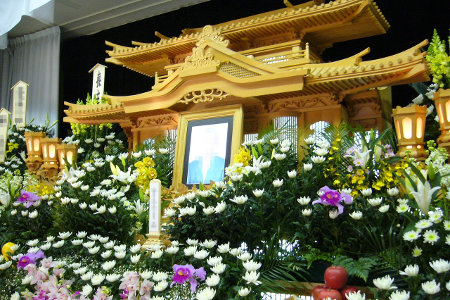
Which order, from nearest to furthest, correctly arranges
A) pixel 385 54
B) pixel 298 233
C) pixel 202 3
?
pixel 298 233 < pixel 385 54 < pixel 202 3

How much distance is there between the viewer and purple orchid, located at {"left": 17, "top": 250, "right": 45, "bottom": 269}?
3162 mm

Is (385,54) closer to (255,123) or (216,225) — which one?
(255,123)

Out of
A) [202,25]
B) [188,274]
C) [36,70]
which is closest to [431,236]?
[188,274]

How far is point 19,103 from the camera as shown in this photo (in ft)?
30.1

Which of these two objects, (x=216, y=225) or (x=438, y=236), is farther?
(x=216, y=225)

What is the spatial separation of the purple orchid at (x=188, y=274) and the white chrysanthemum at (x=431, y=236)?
46.6 inches

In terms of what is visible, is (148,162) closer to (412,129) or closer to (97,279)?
(97,279)

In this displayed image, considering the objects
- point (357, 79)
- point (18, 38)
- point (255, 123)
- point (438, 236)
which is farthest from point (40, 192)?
point (18, 38)

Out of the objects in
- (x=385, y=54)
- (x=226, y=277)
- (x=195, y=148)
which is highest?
(x=385, y=54)

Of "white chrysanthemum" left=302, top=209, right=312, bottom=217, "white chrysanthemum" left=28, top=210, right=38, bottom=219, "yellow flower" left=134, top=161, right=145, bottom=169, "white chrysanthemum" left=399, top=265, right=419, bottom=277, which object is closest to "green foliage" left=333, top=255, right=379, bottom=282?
"white chrysanthemum" left=399, top=265, right=419, bottom=277

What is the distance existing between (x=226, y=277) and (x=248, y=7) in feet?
20.7

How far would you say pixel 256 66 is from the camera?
4.53 meters

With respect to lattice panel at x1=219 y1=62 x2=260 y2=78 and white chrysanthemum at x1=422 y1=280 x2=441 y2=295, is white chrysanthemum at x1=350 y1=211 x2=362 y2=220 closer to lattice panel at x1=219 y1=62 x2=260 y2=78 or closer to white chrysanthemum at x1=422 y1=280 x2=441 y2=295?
white chrysanthemum at x1=422 y1=280 x2=441 y2=295

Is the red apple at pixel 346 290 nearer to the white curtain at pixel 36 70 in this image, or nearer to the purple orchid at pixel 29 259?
the purple orchid at pixel 29 259
